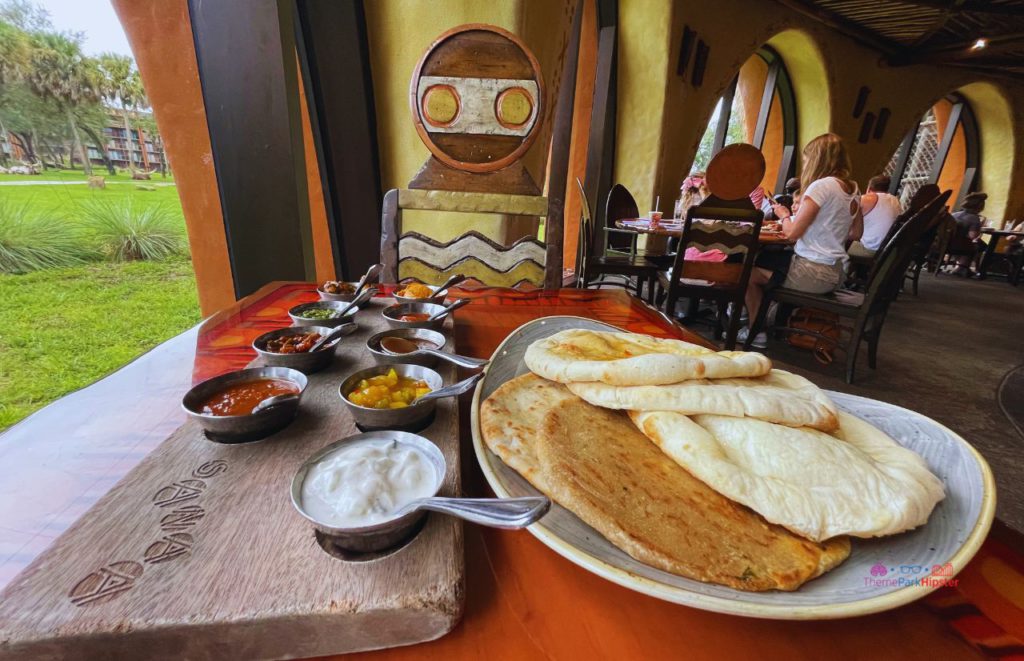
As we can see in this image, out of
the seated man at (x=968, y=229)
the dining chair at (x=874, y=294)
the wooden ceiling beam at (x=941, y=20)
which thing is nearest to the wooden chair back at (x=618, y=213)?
the dining chair at (x=874, y=294)

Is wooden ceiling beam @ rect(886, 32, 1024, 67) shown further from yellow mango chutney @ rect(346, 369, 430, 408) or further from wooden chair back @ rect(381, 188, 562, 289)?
yellow mango chutney @ rect(346, 369, 430, 408)

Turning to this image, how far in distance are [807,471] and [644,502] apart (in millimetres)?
265

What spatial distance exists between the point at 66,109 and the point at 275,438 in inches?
132

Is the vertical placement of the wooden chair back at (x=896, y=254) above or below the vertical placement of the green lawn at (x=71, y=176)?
below

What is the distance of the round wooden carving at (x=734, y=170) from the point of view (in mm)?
3520

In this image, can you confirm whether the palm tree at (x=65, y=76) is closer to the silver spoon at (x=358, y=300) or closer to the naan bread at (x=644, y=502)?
the silver spoon at (x=358, y=300)

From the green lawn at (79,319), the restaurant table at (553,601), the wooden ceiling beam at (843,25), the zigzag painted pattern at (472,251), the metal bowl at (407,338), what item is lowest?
the green lawn at (79,319)

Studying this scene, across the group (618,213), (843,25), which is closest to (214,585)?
(618,213)

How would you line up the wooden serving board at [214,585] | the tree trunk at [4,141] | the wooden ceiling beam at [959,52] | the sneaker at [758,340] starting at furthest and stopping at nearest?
the wooden ceiling beam at [959,52] → the sneaker at [758,340] → the tree trunk at [4,141] → the wooden serving board at [214,585]

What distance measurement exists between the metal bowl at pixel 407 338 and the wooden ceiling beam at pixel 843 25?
30.7 feet

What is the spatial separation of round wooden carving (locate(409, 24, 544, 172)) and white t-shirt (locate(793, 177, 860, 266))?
8.93ft

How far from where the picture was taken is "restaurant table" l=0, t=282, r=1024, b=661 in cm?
46

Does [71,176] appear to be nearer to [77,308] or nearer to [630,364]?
Answer: [77,308]

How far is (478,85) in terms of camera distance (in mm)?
2062
